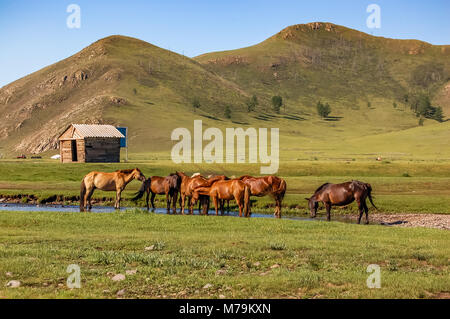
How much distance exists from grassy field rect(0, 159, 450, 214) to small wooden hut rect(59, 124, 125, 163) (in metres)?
14.3

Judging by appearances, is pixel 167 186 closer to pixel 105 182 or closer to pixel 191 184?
pixel 191 184

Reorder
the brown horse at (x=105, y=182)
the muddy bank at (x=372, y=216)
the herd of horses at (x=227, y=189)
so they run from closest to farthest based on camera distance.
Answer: the herd of horses at (x=227, y=189) < the muddy bank at (x=372, y=216) < the brown horse at (x=105, y=182)

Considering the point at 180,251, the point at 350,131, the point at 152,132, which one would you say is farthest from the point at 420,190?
the point at 350,131

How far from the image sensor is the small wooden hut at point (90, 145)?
75438mm

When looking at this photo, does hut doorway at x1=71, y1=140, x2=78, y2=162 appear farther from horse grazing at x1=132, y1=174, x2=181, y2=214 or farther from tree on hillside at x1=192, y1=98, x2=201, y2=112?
tree on hillside at x1=192, y1=98, x2=201, y2=112

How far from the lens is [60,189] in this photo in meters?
40.9

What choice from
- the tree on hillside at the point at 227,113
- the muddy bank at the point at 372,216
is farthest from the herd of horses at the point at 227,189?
the tree on hillside at the point at 227,113

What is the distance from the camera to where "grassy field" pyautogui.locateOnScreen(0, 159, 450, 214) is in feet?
110

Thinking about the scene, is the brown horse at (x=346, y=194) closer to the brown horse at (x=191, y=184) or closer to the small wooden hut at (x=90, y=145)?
the brown horse at (x=191, y=184)

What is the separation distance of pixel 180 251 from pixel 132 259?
68.1 inches

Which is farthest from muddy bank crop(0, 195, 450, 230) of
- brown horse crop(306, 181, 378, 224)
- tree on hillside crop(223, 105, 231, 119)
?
tree on hillside crop(223, 105, 231, 119)

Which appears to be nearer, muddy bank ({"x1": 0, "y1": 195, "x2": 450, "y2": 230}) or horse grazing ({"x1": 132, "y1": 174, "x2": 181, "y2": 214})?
muddy bank ({"x1": 0, "y1": 195, "x2": 450, "y2": 230})

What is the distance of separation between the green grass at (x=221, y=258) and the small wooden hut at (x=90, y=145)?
181 feet

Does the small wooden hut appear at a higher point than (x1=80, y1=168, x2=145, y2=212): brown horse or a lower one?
higher
